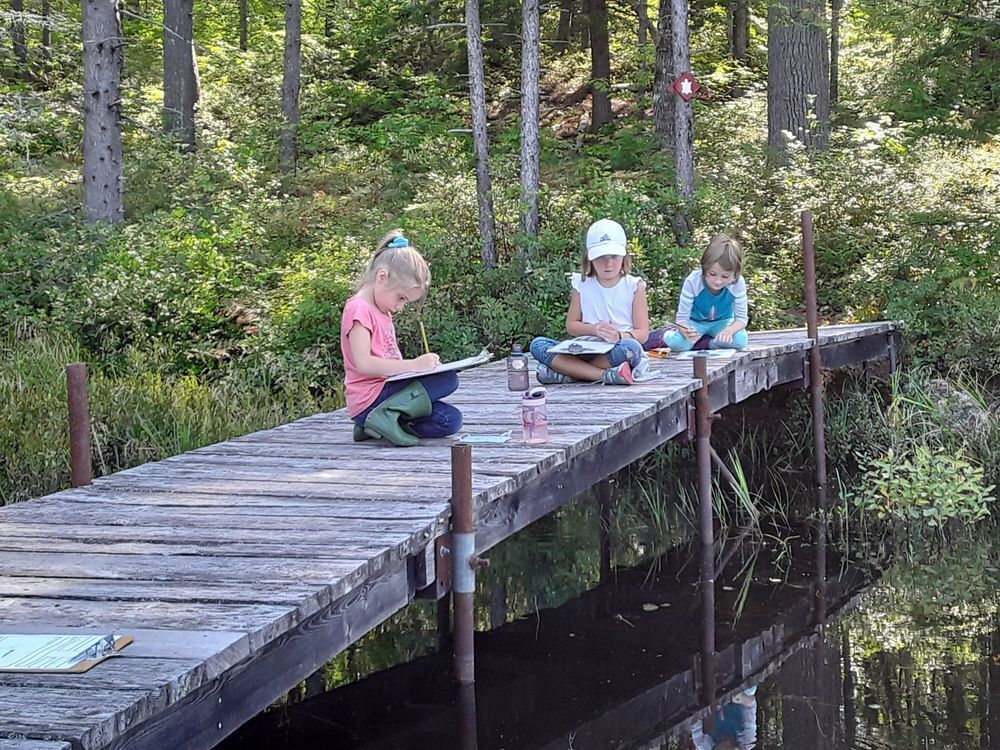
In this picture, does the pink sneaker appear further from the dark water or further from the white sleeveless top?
the dark water

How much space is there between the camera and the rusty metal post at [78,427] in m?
5.83

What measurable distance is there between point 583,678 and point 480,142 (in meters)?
8.07

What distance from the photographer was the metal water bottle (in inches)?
313

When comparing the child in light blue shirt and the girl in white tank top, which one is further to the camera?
the child in light blue shirt

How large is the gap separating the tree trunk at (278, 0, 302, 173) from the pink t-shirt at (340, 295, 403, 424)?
41.4ft

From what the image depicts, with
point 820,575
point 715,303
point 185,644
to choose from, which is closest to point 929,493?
point 820,575

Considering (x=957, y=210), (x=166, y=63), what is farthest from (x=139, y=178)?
(x=957, y=210)

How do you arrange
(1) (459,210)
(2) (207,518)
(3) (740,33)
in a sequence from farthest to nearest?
1. (3) (740,33)
2. (1) (459,210)
3. (2) (207,518)

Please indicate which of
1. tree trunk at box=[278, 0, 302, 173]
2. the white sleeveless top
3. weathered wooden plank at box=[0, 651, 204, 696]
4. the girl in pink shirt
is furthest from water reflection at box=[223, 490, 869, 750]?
tree trunk at box=[278, 0, 302, 173]

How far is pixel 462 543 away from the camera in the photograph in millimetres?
5023

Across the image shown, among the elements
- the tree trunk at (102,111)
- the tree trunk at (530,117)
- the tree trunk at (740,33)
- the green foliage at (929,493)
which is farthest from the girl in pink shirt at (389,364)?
the tree trunk at (740,33)

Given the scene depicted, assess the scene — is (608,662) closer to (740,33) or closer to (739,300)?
(739,300)

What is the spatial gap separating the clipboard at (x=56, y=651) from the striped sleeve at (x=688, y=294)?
6.43 meters

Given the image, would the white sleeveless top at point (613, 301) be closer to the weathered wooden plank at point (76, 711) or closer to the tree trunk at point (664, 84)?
the weathered wooden plank at point (76, 711)
